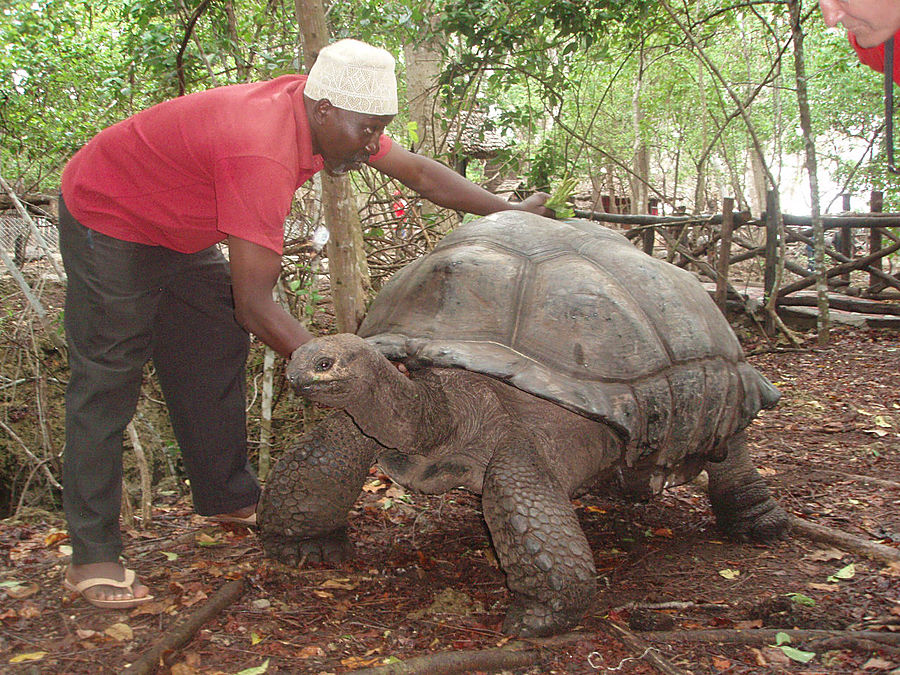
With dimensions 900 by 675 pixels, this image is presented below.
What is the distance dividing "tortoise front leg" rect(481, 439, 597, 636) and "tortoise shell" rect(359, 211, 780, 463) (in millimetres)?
324

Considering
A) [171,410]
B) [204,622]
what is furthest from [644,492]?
[171,410]

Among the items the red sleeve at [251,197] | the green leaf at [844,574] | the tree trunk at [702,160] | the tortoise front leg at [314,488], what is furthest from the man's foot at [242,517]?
the tree trunk at [702,160]

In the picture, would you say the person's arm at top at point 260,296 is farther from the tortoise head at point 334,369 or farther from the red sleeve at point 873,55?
the red sleeve at point 873,55

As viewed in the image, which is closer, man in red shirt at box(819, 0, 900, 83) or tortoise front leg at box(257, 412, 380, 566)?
man in red shirt at box(819, 0, 900, 83)

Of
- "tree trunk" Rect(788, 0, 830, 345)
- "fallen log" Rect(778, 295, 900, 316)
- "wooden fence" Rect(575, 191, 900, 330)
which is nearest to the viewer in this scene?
"tree trunk" Rect(788, 0, 830, 345)

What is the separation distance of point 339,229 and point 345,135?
117cm

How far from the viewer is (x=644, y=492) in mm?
3104

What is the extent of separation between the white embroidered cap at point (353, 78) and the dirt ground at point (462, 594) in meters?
1.64

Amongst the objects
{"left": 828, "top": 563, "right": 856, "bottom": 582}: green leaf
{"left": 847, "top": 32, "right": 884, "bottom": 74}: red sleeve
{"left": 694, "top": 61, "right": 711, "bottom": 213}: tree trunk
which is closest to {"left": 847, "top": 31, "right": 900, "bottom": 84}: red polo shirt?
{"left": 847, "top": 32, "right": 884, "bottom": 74}: red sleeve

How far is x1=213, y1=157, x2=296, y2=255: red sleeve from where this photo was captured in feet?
6.92

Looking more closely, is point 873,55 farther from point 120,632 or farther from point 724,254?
point 724,254

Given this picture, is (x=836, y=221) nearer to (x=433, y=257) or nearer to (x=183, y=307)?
(x=433, y=257)

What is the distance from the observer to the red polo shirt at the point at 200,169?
2.13m

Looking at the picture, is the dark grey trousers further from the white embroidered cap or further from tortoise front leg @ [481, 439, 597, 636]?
tortoise front leg @ [481, 439, 597, 636]
